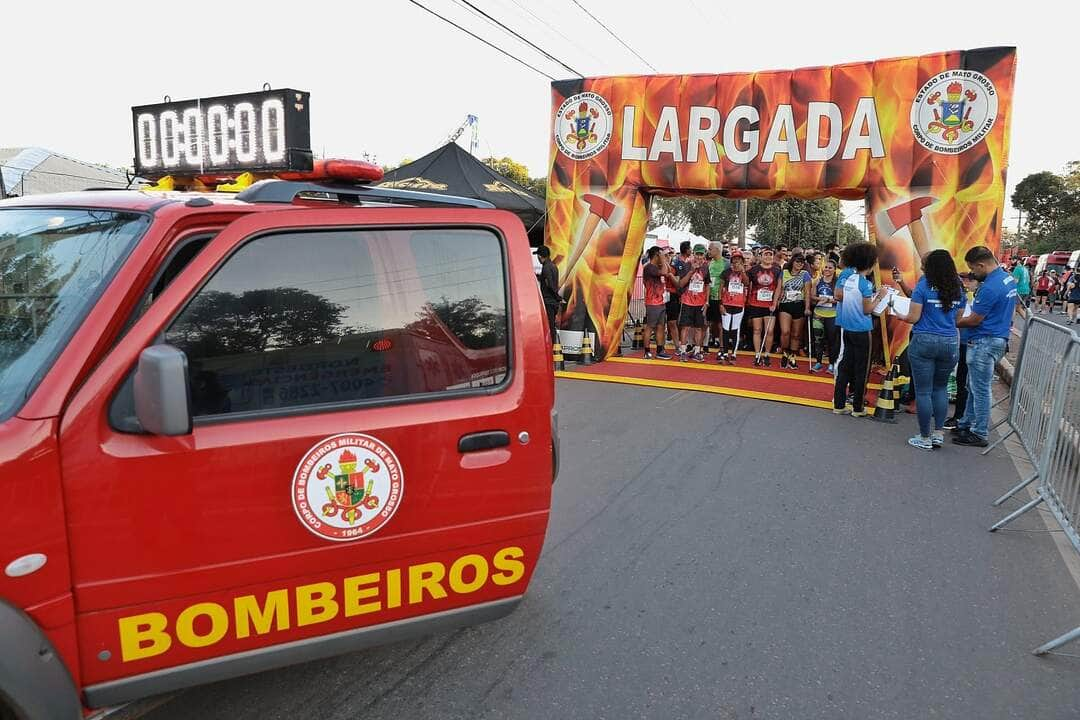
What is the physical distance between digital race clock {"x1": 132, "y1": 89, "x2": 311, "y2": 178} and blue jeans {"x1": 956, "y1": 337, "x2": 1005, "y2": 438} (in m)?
6.14

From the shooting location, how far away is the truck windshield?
1.97 metres

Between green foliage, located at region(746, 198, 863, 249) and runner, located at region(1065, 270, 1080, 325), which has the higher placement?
green foliage, located at region(746, 198, 863, 249)

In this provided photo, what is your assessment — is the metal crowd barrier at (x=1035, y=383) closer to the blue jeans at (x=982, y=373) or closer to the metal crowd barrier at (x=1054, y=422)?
the metal crowd barrier at (x=1054, y=422)

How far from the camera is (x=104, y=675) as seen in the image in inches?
80.0

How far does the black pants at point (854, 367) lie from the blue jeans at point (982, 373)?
1.02 metres

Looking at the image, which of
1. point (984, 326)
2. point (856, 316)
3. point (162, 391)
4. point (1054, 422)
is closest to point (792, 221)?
point (856, 316)

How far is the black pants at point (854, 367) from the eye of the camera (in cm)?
748

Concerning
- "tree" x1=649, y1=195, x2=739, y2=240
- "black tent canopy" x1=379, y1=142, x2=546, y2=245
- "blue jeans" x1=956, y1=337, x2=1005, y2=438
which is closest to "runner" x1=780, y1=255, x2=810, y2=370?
"blue jeans" x1=956, y1=337, x2=1005, y2=438

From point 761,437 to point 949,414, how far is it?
8.96 ft

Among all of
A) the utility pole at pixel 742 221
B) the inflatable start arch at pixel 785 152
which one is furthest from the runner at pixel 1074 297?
the inflatable start arch at pixel 785 152

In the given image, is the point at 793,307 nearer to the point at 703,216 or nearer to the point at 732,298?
the point at 732,298

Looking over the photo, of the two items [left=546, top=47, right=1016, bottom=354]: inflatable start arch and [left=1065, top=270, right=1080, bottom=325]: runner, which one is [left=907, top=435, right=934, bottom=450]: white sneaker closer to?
[left=546, top=47, right=1016, bottom=354]: inflatable start arch

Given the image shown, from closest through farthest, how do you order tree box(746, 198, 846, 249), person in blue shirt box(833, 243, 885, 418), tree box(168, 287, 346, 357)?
tree box(168, 287, 346, 357) < person in blue shirt box(833, 243, 885, 418) < tree box(746, 198, 846, 249)

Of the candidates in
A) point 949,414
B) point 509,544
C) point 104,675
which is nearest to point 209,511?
point 104,675
